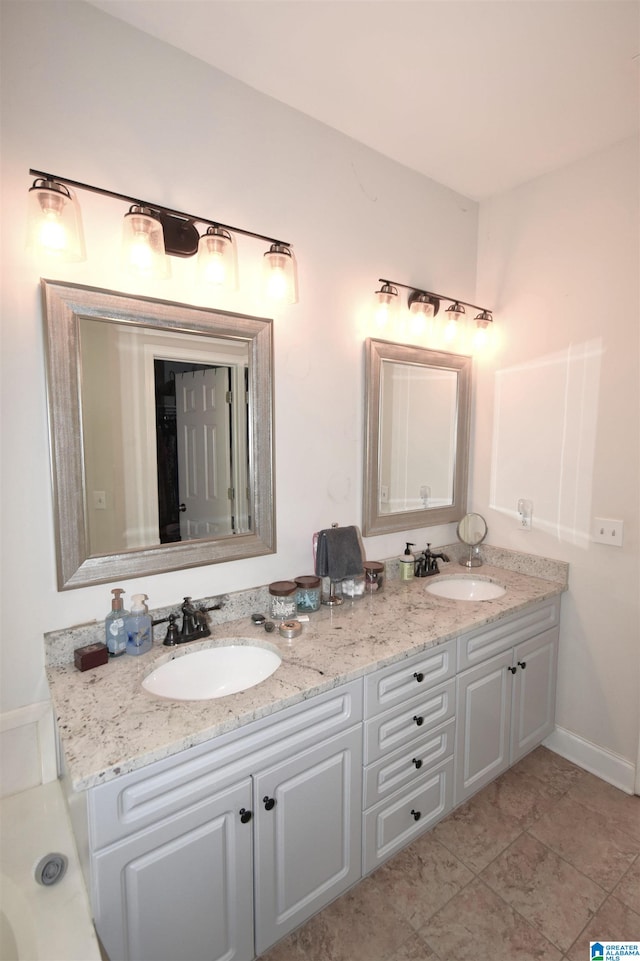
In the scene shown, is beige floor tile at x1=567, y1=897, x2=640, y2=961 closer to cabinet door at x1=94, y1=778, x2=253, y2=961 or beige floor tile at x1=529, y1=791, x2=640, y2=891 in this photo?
beige floor tile at x1=529, y1=791, x2=640, y2=891

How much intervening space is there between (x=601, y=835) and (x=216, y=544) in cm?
186

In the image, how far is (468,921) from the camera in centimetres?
149

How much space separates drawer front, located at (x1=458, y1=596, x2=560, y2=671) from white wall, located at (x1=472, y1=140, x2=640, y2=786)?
14cm

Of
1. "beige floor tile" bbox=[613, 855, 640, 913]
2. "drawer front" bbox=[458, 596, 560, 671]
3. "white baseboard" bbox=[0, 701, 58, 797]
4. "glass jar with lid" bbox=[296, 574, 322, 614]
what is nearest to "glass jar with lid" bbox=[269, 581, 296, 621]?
"glass jar with lid" bbox=[296, 574, 322, 614]

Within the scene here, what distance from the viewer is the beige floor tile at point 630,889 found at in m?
1.54

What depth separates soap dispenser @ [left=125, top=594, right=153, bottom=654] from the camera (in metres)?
1.42

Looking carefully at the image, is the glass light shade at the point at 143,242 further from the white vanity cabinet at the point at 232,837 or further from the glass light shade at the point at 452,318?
the glass light shade at the point at 452,318

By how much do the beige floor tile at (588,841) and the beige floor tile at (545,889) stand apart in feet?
0.15

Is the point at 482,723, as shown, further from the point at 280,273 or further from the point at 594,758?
the point at 280,273

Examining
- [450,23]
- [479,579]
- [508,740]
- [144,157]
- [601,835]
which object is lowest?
[601,835]

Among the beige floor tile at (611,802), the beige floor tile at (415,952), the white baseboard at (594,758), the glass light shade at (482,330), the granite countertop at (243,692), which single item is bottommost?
the beige floor tile at (611,802)

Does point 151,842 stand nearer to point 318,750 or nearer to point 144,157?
point 318,750

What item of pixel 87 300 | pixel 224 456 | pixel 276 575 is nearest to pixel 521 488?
pixel 276 575

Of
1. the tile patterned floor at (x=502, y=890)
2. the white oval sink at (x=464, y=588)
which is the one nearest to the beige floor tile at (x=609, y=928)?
the tile patterned floor at (x=502, y=890)
